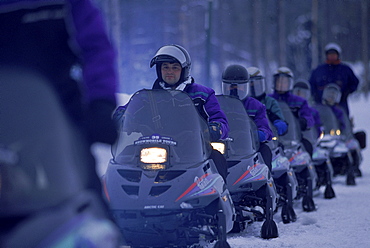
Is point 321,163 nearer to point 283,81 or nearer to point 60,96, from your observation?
point 283,81

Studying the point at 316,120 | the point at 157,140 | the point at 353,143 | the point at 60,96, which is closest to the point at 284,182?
the point at 157,140

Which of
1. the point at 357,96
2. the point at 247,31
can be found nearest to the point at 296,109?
the point at 357,96

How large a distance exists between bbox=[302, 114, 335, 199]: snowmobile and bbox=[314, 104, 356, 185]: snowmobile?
76 centimetres

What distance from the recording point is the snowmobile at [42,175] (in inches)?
81.3

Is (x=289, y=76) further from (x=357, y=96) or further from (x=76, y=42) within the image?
(x=357, y=96)

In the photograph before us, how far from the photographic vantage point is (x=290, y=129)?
952 centimetres

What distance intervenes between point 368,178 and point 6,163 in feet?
37.4

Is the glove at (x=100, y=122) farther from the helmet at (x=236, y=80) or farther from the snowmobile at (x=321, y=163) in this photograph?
the snowmobile at (x=321, y=163)

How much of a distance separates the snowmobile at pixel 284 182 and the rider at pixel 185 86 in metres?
2.02

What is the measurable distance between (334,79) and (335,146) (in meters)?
2.75

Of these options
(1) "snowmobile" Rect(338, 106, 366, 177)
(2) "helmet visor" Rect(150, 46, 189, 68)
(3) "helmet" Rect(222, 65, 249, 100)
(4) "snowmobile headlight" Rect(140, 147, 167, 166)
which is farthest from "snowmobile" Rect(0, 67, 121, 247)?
(1) "snowmobile" Rect(338, 106, 366, 177)

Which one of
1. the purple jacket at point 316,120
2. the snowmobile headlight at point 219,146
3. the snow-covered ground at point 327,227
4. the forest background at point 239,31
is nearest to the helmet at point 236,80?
the snowmobile headlight at point 219,146

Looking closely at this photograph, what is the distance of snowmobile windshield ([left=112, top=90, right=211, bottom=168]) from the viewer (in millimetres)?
5172

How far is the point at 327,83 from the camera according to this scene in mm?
14414
